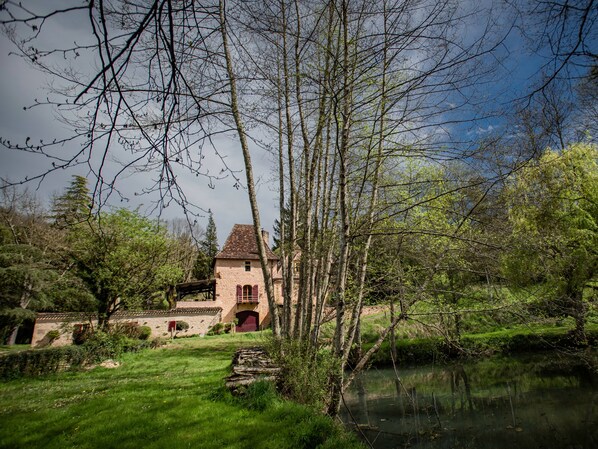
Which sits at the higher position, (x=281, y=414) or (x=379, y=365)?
(x=281, y=414)

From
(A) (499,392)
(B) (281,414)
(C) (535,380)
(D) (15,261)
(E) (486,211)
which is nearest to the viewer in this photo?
(E) (486,211)

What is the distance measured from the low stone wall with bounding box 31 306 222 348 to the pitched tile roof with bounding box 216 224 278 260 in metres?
5.12

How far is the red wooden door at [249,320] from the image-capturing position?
27.9m

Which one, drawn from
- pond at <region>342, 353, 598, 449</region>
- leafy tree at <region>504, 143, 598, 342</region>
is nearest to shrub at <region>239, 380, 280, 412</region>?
pond at <region>342, 353, 598, 449</region>

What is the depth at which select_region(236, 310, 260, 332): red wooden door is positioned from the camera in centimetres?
2788

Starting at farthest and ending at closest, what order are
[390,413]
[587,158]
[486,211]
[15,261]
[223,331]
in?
[223,331] → [15,261] → [587,158] → [390,413] → [486,211]

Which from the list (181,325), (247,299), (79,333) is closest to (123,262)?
(79,333)

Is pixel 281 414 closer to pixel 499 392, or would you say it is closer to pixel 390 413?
pixel 390 413

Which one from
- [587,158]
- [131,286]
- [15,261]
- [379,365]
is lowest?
[379,365]

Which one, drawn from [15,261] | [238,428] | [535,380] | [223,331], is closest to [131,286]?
[15,261]

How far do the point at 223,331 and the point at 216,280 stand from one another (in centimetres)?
445

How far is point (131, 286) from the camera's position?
15.9 meters

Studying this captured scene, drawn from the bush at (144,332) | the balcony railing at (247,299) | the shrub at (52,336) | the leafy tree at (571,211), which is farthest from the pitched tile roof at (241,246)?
the leafy tree at (571,211)

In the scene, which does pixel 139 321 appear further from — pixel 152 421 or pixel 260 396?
pixel 260 396
